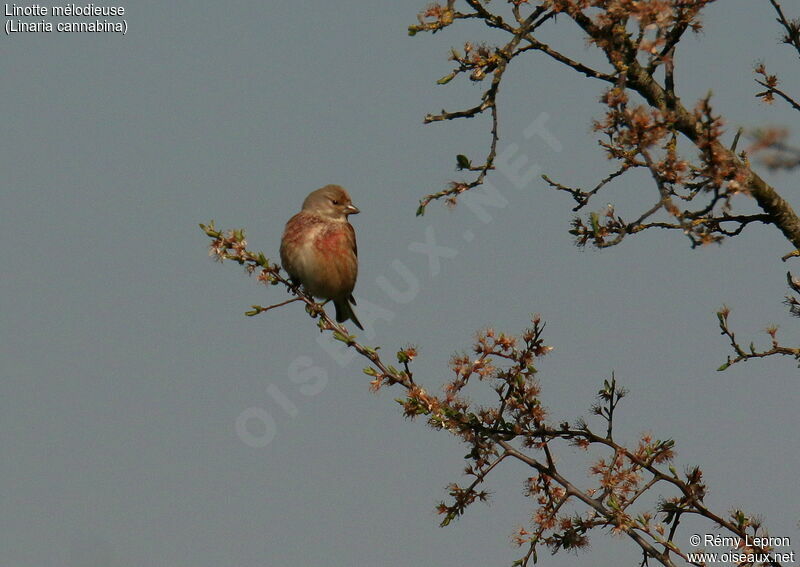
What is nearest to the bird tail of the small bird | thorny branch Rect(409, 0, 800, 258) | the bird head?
the small bird

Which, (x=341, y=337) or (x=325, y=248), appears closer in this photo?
(x=341, y=337)

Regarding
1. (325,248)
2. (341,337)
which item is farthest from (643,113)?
(325,248)

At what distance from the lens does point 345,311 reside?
389 inches

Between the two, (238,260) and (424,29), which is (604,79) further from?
(238,260)

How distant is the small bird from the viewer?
364 inches

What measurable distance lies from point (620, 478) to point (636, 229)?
1.27 meters

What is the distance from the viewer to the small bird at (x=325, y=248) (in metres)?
9.23

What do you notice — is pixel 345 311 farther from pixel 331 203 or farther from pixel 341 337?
pixel 341 337

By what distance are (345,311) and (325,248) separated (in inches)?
33.0

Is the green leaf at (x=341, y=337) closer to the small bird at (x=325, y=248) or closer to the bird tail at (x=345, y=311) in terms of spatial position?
the small bird at (x=325, y=248)

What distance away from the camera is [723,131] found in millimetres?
4535

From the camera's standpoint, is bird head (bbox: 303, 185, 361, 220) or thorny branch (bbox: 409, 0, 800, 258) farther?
bird head (bbox: 303, 185, 361, 220)

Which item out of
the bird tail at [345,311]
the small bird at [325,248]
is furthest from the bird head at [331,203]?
the bird tail at [345,311]

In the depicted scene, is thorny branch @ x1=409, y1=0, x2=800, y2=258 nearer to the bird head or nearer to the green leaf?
the green leaf
